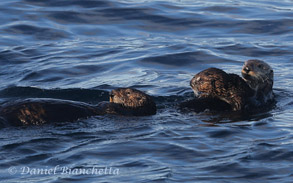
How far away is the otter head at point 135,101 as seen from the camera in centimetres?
636

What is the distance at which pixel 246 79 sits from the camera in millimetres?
7023

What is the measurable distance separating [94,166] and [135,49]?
6.26m

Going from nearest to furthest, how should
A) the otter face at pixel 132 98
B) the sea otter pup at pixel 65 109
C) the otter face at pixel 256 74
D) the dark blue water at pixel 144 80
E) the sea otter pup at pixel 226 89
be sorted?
1. the dark blue water at pixel 144 80
2. the sea otter pup at pixel 65 109
3. the otter face at pixel 132 98
4. the sea otter pup at pixel 226 89
5. the otter face at pixel 256 74

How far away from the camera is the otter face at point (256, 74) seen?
700cm

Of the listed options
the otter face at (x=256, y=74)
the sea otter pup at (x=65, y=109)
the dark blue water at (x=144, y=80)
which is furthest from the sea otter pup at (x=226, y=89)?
the sea otter pup at (x=65, y=109)

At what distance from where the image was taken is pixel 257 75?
702 cm

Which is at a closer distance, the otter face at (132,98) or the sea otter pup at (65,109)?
the sea otter pup at (65,109)

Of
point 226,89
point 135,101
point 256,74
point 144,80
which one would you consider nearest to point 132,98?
point 135,101

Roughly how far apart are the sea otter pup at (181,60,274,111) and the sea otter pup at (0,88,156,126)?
66cm

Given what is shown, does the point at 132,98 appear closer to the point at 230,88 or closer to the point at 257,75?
the point at 230,88

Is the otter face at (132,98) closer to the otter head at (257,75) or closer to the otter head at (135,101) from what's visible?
the otter head at (135,101)

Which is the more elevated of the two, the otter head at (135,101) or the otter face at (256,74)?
the otter face at (256,74)

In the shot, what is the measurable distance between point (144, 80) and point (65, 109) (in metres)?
2.98

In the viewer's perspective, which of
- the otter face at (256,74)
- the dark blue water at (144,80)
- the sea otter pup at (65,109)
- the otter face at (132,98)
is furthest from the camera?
the otter face at (256,74)
